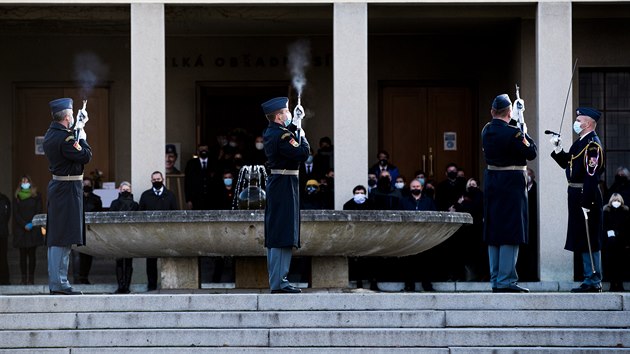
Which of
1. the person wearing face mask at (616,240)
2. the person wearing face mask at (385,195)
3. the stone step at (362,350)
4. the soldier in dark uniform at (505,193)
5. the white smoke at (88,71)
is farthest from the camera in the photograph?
the white smoke at (88,71)

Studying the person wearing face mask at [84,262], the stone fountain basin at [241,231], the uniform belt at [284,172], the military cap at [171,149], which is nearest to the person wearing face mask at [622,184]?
the stone fountain basin at [241,231]

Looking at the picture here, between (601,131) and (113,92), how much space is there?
8.58m

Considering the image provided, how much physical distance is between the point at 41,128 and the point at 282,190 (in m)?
13.6

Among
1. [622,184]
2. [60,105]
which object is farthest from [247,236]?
[622,184]

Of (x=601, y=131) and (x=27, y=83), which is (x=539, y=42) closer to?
(x=601, y=131)

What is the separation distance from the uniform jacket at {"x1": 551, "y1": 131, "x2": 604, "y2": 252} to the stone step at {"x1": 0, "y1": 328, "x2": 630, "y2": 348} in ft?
8.75

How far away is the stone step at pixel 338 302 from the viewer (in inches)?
503

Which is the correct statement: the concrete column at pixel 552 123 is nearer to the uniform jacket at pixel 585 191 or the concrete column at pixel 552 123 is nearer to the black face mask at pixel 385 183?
the black face mask at pixel 385 183

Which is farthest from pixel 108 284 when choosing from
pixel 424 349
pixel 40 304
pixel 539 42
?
pixel 424 349

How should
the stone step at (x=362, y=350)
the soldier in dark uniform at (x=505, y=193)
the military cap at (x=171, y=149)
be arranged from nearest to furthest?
the stone step at (x=362, y=350), the soldier in dark uniform at (x=505, y=193), the military cap at (x=171, y=149)

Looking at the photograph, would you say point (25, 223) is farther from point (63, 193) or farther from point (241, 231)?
point (63, 193)

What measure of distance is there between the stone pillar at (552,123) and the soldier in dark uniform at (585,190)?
20.0 ft

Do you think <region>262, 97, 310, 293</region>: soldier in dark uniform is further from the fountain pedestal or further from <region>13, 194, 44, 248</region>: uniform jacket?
<region>13, 194, 44, 248</region>: uniform jacket

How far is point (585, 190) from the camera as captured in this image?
49.1 feet
